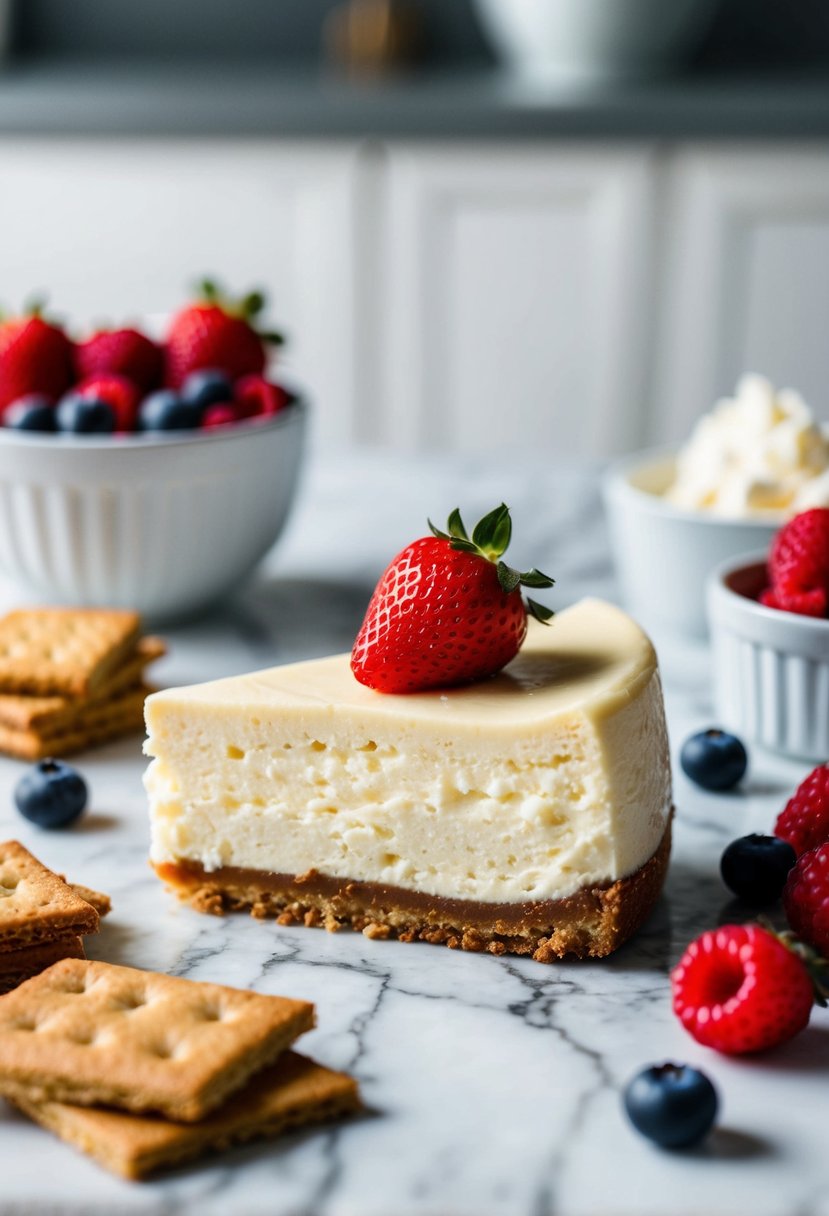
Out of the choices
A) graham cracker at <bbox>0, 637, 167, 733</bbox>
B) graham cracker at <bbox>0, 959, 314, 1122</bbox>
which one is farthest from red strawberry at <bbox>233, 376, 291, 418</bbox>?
graham cracker at <bbox>0, 959, 314, 1122</bbox>

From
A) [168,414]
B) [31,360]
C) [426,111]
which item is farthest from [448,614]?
[426,111]

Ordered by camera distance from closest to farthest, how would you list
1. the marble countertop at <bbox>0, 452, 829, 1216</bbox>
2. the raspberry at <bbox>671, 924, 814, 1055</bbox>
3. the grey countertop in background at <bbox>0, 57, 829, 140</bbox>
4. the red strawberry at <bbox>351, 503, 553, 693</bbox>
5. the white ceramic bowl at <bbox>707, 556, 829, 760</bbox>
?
1. the marble countertop at <bbox>0, 452, 829, 1216</bbox>
2. the raspberry at <bbox>671, 924, 814, 1055</bbox>
3. the red strawberry at <bbox>351, 503, 553, 693</bbox>
4. the white ceramic bowl at <bbox>707, 556, 829, 760</bbox>
5. the grey countertop in background at <bbox>0, 57, 829, 140</bbox>

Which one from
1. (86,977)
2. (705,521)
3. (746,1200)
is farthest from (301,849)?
(705,521)

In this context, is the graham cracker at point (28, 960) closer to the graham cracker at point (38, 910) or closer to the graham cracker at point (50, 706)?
the graham cracker at point (38, 910)

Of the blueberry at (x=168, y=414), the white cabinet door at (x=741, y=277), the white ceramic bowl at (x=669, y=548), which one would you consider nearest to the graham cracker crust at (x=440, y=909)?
the white ceramic bowl at (x=669, y=548)

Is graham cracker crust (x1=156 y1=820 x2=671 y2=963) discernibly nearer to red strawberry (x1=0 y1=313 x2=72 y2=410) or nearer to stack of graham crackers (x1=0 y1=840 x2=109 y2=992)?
stack of graham crackers (x1=0 y1=840 x2=109 y2=992)
